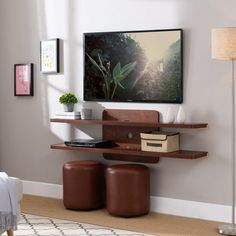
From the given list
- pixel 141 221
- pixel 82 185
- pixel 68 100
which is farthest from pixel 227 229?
pixel 68 100

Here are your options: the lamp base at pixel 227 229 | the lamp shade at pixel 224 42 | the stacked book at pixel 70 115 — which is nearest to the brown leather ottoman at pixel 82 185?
the stacked book at pixel 70 115

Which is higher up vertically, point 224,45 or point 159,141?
point 224,45

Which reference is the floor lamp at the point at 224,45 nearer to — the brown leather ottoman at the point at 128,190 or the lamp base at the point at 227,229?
the lamp base at the point at 227,229

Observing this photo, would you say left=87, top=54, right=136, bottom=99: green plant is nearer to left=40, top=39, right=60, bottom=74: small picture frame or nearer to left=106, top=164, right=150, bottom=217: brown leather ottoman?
left=40, top=39, right=60, bottom=74: small picture frame

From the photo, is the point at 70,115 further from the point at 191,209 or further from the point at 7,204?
the point at 7,204

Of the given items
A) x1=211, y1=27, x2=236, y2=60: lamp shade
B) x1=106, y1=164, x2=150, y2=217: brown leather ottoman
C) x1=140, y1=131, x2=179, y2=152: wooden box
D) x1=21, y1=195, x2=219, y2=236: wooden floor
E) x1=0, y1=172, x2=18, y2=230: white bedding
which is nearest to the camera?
x1=0, y1=172, x2=18, y2=230: white bedding

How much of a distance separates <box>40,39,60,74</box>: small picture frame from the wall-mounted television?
372 mm

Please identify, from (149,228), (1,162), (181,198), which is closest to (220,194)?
(181,198)

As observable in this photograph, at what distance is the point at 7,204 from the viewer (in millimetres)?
3971

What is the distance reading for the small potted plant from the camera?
5605 millimetres

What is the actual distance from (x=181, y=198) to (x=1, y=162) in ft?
7.44

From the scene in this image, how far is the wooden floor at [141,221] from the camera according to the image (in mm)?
4668

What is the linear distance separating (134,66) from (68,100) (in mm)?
777

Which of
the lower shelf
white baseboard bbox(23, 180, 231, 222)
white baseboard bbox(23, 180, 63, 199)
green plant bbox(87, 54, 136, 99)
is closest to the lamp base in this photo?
white baseboard bbox(23, 180, 231, 222)
